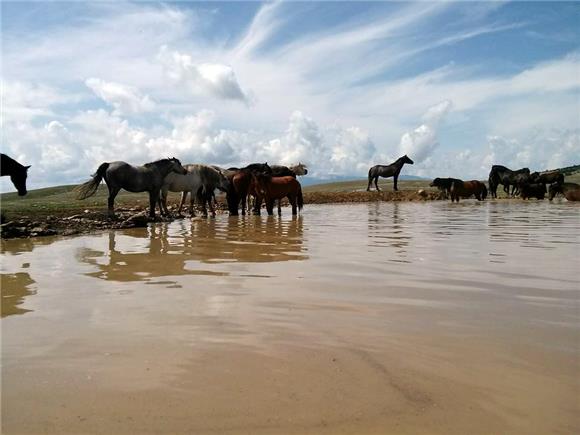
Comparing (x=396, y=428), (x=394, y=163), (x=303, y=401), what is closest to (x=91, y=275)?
(x=303, y=401)

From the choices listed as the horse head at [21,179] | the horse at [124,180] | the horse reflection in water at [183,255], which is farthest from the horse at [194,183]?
the horse reflection in water at [183,255]

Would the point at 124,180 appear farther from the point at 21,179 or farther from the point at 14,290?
the point at 14,290

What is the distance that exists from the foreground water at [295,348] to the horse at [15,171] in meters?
9.54

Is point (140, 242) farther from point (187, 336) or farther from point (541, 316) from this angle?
point (541, 316)

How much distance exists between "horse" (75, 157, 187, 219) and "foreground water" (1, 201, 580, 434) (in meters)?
9.89

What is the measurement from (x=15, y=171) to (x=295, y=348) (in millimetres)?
13675

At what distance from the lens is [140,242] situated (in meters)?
8.05

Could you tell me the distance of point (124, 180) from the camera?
1478 centimetres

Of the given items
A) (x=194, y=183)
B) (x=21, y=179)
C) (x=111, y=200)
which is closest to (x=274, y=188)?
(x=194, y=183)

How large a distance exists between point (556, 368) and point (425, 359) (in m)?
0.60

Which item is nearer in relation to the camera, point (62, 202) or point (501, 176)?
point (62, 202)

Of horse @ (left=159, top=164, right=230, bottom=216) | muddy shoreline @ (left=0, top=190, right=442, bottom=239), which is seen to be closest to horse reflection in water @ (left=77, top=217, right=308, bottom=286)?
muddy shoreline @ (left=0, top=190, right=442, bottom=239)

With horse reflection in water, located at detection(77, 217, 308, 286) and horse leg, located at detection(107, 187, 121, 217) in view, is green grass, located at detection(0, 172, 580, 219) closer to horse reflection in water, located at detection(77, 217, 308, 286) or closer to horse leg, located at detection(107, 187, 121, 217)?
horse leg, located at detection(107, 187, 121, 217)

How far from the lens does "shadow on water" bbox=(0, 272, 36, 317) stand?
3.49 metres
